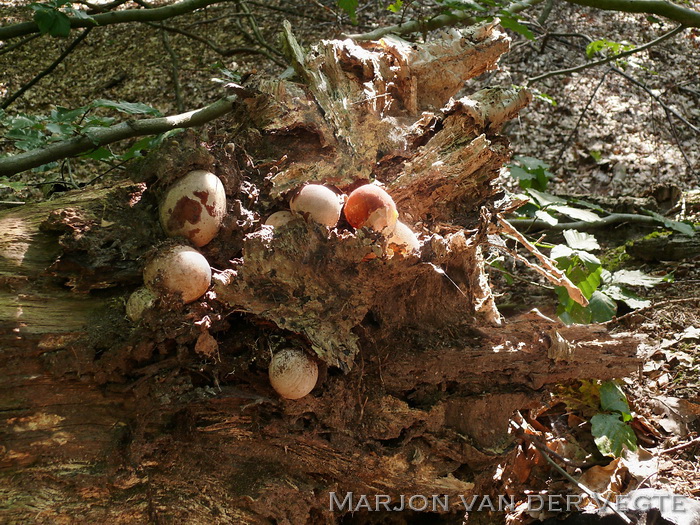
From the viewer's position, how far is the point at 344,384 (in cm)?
220

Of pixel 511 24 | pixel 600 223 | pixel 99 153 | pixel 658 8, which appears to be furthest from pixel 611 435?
pixel 99 153

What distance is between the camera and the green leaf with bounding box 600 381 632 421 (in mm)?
3031


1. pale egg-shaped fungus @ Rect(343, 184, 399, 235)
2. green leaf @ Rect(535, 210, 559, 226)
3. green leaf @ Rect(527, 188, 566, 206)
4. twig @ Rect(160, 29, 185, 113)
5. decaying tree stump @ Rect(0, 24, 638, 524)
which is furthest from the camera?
twig @ Rect(160, 29, 185, 113)

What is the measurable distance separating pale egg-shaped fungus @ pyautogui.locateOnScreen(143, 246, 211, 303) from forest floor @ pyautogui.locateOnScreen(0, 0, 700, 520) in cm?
315

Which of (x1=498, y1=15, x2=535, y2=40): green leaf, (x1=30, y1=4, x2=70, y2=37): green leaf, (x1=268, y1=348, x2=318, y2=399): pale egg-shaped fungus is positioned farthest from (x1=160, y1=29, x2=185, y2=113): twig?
(x1=268, y1=348, x2=318, y2=399): pale egg-shaped fungus

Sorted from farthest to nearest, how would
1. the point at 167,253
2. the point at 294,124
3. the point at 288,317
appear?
1. the point at 294,124
2. the point at 288,317
3. the point at 167,253

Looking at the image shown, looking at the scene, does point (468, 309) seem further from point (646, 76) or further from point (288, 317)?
point (646, 76)

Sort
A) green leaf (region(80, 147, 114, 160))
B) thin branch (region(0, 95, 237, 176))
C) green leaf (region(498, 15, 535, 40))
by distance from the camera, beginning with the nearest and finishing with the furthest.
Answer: thin branch (region(0, 95, 237, 176))
green leaf (region(80, 147, 114, 160))
green leaf (region(498, 15, 535, 40))

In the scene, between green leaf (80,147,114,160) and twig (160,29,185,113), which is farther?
twig (160,29,185,113)

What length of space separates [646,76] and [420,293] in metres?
7.30

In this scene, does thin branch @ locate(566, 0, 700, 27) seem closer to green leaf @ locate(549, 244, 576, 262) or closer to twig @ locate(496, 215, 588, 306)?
green leaf @ locate(549, 244, 576, 262)

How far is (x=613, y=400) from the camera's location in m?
3.09

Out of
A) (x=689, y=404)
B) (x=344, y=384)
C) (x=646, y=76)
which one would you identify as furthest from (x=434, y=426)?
(x=646, y=76)

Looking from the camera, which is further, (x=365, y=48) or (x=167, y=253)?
(x=365, y=48)
